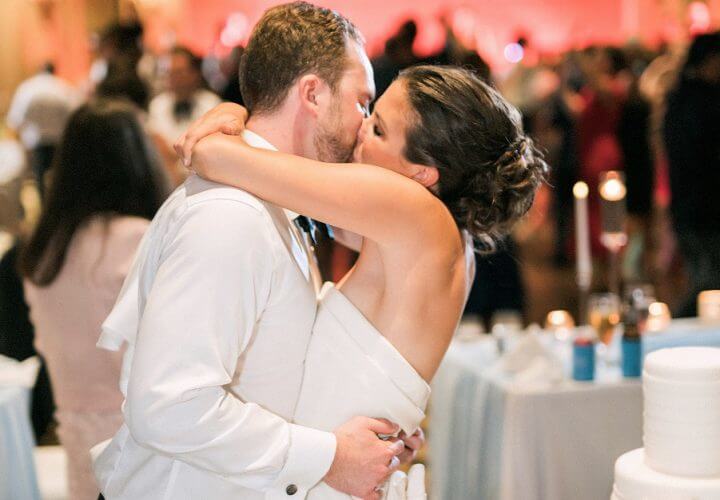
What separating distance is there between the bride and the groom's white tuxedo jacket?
54 millimetres

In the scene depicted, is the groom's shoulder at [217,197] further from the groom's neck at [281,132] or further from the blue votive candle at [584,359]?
the blue votive candle at [584,359]

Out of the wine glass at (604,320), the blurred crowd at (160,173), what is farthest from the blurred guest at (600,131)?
the wine glass at (604,320)

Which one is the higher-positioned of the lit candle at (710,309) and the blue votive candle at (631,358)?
the blue votive candle at (631,358)

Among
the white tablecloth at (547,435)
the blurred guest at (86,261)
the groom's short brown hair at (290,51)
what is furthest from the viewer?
the white tablecloth at (547,435)

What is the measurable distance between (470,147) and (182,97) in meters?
4.23

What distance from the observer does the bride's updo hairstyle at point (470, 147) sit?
1.71m

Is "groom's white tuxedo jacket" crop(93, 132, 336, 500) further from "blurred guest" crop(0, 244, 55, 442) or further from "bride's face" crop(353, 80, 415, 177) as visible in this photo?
"blurred guest" crop(0, 244, 55, 442)

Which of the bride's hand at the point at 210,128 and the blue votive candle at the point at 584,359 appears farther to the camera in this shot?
the blue votive candle at the point at 584,359

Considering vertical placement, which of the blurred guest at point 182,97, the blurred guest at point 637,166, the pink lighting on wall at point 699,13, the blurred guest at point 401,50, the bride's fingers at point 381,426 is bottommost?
the blurred guest at point 637,166

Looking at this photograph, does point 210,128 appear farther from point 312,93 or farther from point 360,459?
point 360,459

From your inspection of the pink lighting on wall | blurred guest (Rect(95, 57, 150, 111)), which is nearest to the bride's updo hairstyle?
blurred guest (Rect(95, 57, 150, 111))

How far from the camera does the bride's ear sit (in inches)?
68.2

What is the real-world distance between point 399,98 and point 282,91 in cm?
21

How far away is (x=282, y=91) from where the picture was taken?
65.1 inches
